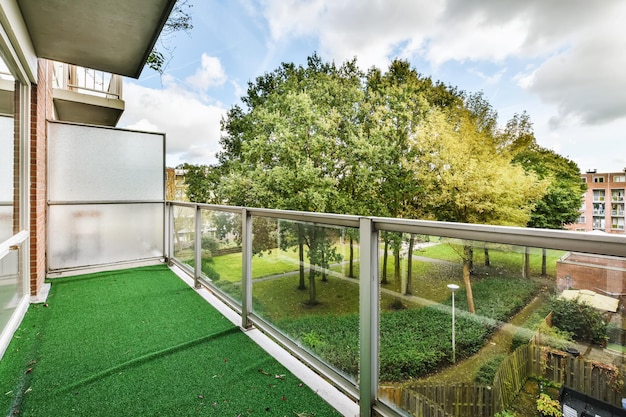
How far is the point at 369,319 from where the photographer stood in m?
1.69

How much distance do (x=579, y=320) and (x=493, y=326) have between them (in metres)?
0.28

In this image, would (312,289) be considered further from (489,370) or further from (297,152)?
(297,152)

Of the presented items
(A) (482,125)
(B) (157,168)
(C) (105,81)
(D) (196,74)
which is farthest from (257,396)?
(D) (196,74)

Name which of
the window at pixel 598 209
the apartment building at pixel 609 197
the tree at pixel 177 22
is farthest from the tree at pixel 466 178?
the apartment building at pixel 609 197

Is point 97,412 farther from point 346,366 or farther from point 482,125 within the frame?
point 482,125

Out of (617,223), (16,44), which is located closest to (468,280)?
(16,44)

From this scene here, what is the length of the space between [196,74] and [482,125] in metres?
A: 26.9

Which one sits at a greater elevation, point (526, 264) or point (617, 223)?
point (526, 264)

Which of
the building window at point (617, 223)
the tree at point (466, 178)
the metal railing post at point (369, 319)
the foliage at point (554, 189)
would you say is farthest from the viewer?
the building window at point (617, 223)

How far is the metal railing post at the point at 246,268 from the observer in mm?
2885

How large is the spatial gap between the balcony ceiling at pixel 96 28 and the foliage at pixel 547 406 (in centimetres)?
372

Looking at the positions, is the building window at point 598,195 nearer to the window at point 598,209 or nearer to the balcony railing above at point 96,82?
the window at point 598,209

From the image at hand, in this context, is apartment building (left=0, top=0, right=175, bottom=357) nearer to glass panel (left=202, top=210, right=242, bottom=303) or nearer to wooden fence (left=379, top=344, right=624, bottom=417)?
glass panel (left=202, top=210, right=242, bottom=303)

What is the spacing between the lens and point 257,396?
193cm
